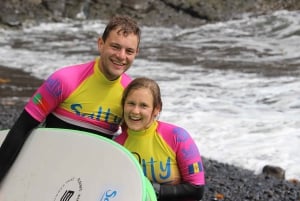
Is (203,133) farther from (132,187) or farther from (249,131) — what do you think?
(132,187)

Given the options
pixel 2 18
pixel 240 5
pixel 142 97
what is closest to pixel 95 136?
pixel 142 97

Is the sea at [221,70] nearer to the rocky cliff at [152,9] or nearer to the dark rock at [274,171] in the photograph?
the dark rock at [274,171]

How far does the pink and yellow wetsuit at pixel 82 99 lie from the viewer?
Result: 2.60 metres

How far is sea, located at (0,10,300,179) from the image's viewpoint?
733cm

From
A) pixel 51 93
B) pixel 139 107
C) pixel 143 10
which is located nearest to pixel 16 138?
pixel 51 93

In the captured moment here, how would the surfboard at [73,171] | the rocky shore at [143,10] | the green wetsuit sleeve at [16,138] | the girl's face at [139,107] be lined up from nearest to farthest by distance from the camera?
the surfboard at [73,171], the girl's face at [139,107], the green wetsuit sleeve at [16,138], the rocky shore at [143,10]

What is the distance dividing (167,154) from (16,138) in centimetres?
69

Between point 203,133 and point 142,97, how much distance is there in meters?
5.25

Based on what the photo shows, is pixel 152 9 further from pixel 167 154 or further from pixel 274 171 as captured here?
pixel 167 154

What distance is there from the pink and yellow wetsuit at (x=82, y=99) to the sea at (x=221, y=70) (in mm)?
3743

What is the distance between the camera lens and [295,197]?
5020mm

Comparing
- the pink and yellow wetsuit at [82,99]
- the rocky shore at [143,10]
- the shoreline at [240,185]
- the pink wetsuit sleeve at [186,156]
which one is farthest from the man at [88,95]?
the rocky shore at [143,10]

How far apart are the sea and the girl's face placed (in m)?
3.83

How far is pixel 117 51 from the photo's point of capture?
2.56 m
